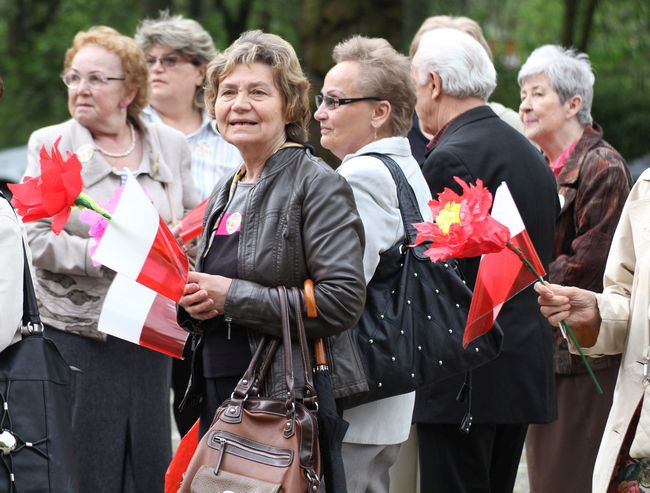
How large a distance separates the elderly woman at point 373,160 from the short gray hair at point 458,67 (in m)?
0.57

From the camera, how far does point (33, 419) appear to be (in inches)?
150

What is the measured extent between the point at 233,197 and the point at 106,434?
1.97 meters

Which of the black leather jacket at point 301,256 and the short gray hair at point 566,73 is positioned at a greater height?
the short gray hair at point 566,73

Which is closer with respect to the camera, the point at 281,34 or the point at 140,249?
the point at 140,249

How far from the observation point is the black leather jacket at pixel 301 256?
3617mm

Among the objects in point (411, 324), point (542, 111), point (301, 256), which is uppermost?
point (542, 111)

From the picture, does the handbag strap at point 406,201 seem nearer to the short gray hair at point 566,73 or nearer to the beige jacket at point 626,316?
Answer: the beige jacket at point 626,316

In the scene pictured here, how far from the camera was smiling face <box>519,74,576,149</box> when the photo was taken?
593 centimetres

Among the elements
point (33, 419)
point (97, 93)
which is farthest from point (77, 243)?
point (33, 419)

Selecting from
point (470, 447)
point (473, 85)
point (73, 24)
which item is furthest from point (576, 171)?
point (73, 24)

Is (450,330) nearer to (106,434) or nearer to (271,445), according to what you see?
(271,445)

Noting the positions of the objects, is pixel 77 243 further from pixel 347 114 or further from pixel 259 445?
pixel 259 445

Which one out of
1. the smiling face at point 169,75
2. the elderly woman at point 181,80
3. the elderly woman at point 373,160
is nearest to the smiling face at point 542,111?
the elderly woman at point 373,160

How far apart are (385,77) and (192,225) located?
1.22 meters
